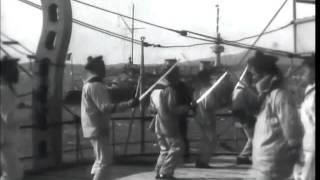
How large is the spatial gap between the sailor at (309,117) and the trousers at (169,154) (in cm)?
153

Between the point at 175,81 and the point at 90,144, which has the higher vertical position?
the point at 175,81

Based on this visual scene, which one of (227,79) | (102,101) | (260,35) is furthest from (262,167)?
(102,101)

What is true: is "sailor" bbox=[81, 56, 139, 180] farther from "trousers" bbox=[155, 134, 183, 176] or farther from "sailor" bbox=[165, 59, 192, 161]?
"trousers" bbox=[155, 134, 183, 176]

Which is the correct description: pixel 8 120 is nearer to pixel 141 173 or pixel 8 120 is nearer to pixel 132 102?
pixel 132 102

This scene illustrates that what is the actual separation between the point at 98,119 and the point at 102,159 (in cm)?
29

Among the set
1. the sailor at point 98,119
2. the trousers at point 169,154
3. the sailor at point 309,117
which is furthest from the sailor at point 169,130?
the sailor at point 309,117

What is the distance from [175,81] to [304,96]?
3.25 feet

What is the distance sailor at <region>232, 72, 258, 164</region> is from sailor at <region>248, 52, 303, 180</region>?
74 mm

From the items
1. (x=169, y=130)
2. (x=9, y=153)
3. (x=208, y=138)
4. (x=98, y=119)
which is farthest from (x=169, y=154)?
(x=9, y=153)

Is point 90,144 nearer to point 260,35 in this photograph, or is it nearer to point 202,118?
point 202,118

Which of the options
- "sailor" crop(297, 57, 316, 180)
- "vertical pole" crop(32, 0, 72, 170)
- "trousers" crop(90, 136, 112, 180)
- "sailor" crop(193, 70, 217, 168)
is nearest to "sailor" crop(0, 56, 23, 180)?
"vertical pole" crop(32, 0, 72, 170)

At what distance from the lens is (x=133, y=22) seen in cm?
396

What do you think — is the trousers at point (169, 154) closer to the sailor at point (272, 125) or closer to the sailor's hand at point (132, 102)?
the sailor's hand at point (132, 102)

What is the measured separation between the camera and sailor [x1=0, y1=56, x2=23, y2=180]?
346cm
